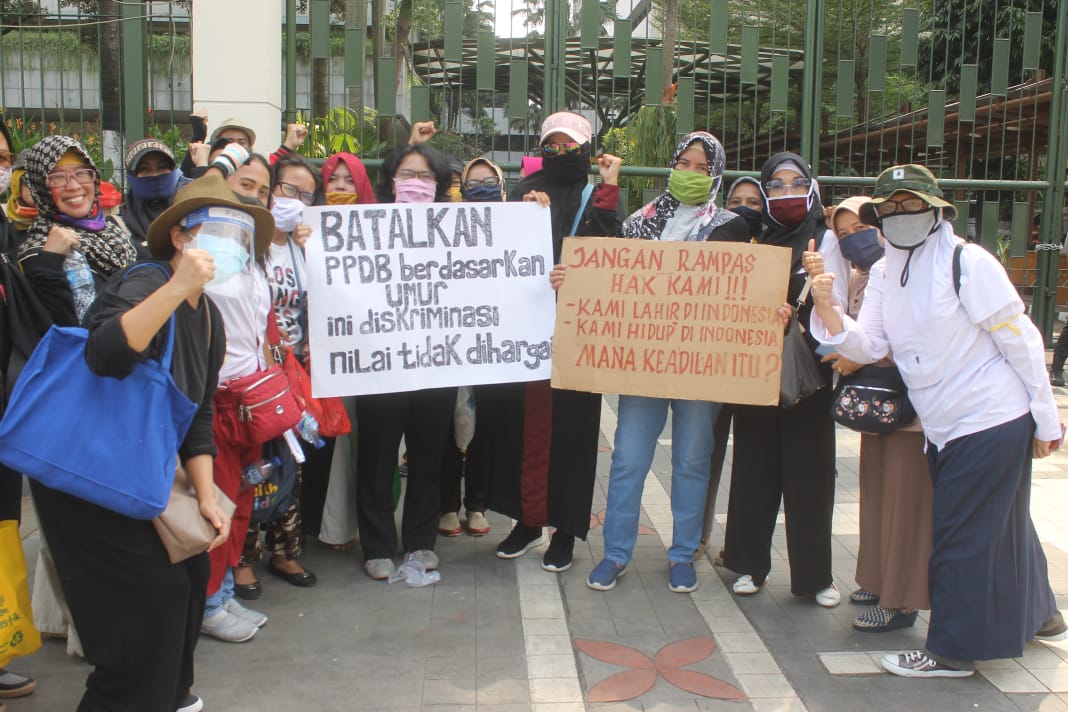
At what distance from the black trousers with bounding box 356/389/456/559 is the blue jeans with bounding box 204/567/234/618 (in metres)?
0.74

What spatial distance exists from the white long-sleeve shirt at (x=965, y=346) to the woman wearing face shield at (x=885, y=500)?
0.25 metres

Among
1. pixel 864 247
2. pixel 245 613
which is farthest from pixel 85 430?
pixel 864 247

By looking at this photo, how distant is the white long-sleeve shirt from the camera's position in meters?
3.38

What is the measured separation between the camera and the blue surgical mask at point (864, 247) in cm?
402

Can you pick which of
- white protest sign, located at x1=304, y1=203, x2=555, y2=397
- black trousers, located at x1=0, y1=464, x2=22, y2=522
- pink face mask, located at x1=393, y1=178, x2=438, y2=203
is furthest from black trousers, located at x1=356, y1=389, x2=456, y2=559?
black trousers, located at x1=0, y1=464, x2=22, y2=522

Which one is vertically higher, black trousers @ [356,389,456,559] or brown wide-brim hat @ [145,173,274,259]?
brown wide-brim hat @ [145,173,274,259]

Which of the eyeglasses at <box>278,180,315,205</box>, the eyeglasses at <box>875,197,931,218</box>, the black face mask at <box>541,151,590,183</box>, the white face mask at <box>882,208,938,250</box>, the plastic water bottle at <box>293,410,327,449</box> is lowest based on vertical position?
the plastic water bottle at <box>293,410,327,449</box>

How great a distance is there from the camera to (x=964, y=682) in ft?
11.7

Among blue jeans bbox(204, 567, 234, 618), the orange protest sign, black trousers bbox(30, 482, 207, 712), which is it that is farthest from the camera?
the orange protest sign

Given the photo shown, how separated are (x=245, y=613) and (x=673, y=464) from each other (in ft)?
6.40

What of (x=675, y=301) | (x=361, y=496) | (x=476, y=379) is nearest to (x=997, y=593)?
(x=675, y=301)

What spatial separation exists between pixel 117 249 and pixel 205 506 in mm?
1329

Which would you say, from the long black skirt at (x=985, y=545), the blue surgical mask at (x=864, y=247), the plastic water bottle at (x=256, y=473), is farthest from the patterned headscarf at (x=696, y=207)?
the plastic water bottle at (x=256, y=473)

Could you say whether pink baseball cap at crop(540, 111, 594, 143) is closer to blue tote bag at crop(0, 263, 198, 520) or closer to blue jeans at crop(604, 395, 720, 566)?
blue jeans at crop(604, 395, 720, 566)
